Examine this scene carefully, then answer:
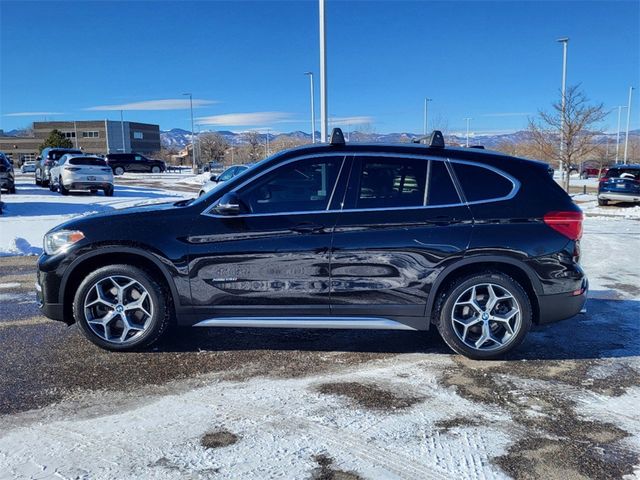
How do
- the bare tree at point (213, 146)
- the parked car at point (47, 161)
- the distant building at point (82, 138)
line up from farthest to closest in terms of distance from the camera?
the distant building at point (82, 138) → the bare tree at point (213, 146) → the parked car at point (47, 161)

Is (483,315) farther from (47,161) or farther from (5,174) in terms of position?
(47,161)

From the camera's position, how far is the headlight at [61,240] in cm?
436

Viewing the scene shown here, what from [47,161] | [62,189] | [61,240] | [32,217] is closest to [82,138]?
[47,161]

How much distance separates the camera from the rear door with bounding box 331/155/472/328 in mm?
A: 4215

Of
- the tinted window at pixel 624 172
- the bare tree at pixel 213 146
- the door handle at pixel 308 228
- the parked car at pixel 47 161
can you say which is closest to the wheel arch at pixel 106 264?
the door handle at pixel 308 228

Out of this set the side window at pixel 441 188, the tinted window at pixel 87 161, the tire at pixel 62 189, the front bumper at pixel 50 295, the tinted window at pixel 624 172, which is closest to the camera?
the side window at pixel 441 188

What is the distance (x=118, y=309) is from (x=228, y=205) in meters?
1.33

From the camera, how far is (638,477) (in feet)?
8.94

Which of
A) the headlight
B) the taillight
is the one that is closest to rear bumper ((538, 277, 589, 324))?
the taillight

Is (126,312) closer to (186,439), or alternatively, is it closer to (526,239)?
(186,439)

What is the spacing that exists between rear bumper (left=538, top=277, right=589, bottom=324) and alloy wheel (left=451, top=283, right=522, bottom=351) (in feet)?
0.70

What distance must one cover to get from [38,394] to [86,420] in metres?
0.63

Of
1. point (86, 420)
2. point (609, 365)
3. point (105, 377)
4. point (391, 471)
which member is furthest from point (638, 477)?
point (105, 377)

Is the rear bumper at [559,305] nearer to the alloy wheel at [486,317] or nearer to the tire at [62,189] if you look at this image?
the alloy wheel at [486,317]
